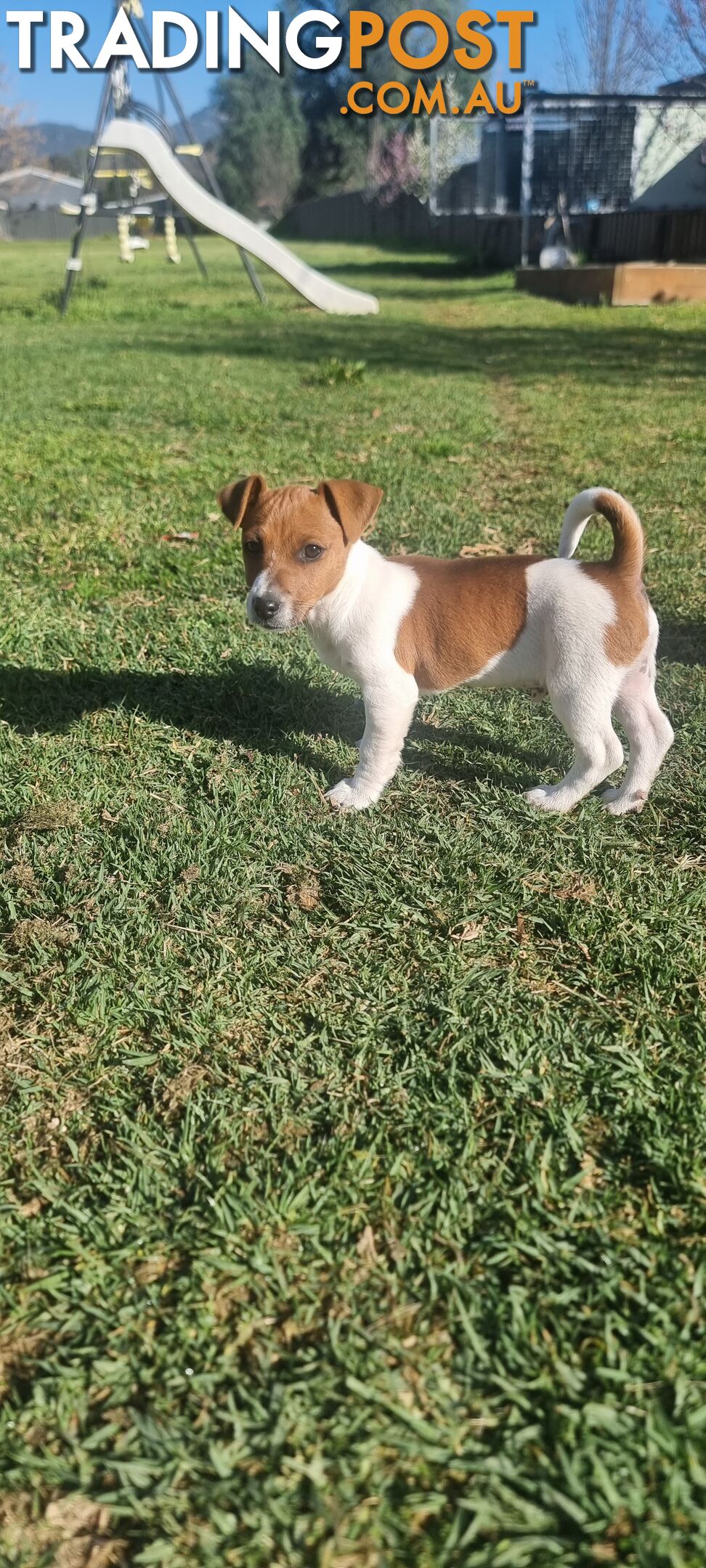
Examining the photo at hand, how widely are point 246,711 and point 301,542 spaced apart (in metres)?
1.24

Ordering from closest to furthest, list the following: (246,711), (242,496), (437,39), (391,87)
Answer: (242,496) → (246,711) → (437,39) → (391,87)

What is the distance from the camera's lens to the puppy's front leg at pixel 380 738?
328cm

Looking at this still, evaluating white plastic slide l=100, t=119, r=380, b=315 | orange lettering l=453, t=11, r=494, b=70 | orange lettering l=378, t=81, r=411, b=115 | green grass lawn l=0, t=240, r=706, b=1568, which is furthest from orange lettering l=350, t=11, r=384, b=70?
green grass lawn l=0, t=240, r=706, b=1568

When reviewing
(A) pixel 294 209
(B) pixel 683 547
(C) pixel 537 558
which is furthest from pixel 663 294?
(A) pixel 294 209

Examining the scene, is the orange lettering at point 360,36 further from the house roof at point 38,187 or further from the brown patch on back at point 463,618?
the house roof at point 38,187

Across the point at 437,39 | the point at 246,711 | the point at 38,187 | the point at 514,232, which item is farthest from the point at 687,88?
the point at 38,187

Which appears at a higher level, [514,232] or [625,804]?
[514,232]

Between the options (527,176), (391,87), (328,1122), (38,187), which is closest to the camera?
(328,1122)

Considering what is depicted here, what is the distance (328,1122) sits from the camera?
230 centimetres

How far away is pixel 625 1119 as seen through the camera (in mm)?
2289

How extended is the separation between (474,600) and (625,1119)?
1642 mm

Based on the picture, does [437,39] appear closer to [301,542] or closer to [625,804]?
[301,542]

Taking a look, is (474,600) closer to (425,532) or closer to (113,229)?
(425,532)

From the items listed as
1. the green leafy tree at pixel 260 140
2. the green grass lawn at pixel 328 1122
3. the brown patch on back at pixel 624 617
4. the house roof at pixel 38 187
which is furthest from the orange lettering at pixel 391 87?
the house roof at pixel 38 187
